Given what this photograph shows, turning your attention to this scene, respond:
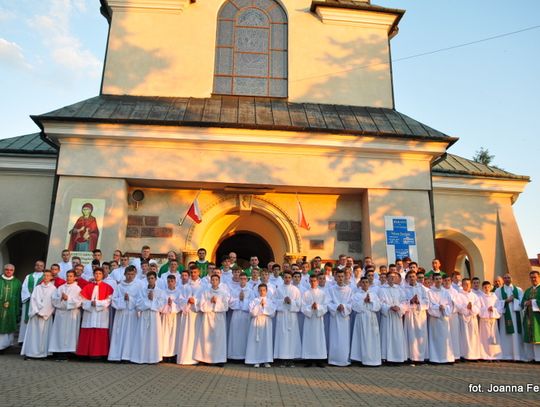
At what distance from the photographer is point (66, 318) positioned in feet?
→ 28.4

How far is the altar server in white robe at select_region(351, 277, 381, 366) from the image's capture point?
8.52m

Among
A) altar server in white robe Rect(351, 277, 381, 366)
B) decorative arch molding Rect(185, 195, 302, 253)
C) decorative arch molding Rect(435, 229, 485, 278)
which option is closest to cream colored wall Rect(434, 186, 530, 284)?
decorative arch molding Rect(435, 229, 485, 278)

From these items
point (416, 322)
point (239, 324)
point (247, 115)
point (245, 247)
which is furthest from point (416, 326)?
point (245, 247)

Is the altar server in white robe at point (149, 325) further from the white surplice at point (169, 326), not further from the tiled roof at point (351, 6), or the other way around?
the tiled roof at point (351, 6)

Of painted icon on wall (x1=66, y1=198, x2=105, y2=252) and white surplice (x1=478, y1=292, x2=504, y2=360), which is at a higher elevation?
painted icon on wall (x1=66, y1=198, x2=105, y2=252)

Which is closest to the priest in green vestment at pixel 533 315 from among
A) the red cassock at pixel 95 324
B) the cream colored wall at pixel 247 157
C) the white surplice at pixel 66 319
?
the cream colored wall at pixel 247 157

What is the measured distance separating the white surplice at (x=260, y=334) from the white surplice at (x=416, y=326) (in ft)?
8.87

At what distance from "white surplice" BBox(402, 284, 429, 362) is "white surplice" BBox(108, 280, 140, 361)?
526 centimetres

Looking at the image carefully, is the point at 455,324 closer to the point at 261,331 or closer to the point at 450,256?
the point at 261,331

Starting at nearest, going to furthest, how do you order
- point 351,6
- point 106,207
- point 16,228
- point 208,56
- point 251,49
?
1. point 106,207
2. point 16,228
3. point 208,56
4. point 351,6
5. point 251,49

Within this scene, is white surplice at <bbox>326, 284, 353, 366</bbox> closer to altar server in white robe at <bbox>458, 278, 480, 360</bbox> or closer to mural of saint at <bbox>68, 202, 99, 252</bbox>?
altar server in white robe at <bbox>458, 278, 480, 360</bbox>

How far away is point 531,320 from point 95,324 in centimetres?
877

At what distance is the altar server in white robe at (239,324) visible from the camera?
8.90 metres

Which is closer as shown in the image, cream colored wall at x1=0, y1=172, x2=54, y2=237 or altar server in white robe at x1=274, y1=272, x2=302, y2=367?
altar server in white robe at x1=274, y1=272, x2=302, y2=367
